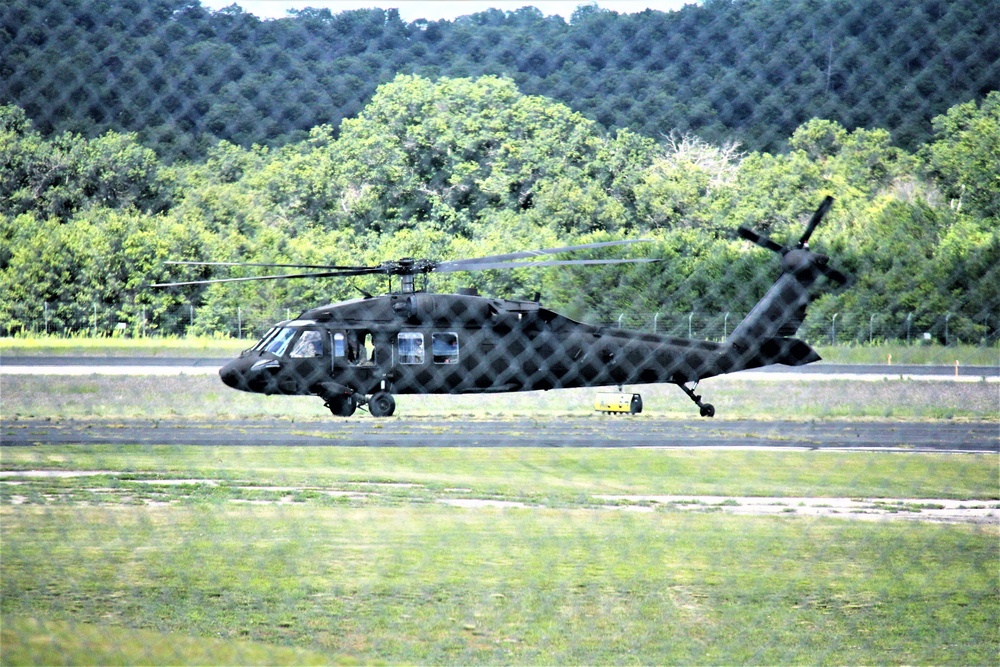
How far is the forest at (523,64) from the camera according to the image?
11.3 feet

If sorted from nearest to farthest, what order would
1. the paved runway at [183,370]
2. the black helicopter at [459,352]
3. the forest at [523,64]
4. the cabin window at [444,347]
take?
the forest at [523,64] < the black helicopter at [459,352] < the cabin window at [444,347] < the paved runway at [183,370]

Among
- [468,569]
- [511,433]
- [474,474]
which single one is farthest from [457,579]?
[511,433]

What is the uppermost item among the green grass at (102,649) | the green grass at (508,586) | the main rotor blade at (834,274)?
the main rotor blade at (834,274)

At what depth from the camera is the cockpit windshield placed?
12523mm

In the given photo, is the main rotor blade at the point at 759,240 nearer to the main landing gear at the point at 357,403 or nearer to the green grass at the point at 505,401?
the main landing gear at the point at 357,403

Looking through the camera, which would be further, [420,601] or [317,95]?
[420,601]

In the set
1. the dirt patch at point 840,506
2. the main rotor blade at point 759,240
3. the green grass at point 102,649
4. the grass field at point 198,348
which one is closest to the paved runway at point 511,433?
the dirt patch at point 840,506

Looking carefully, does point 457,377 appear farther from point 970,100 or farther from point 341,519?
point 970,100

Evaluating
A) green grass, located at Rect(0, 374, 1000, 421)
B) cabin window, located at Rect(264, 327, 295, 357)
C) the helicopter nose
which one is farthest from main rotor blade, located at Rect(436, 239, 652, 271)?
green grass, located at Rect(0, 374, 1000, 421)

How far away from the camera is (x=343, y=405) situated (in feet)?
44.0

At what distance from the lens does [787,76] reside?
14.5 ft

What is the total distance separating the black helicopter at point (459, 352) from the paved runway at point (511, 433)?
0.68 metres

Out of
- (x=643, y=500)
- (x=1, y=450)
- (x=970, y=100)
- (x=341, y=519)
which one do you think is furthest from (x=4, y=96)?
(x=1, y=450)

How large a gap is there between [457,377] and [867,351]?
5127 millimetres
